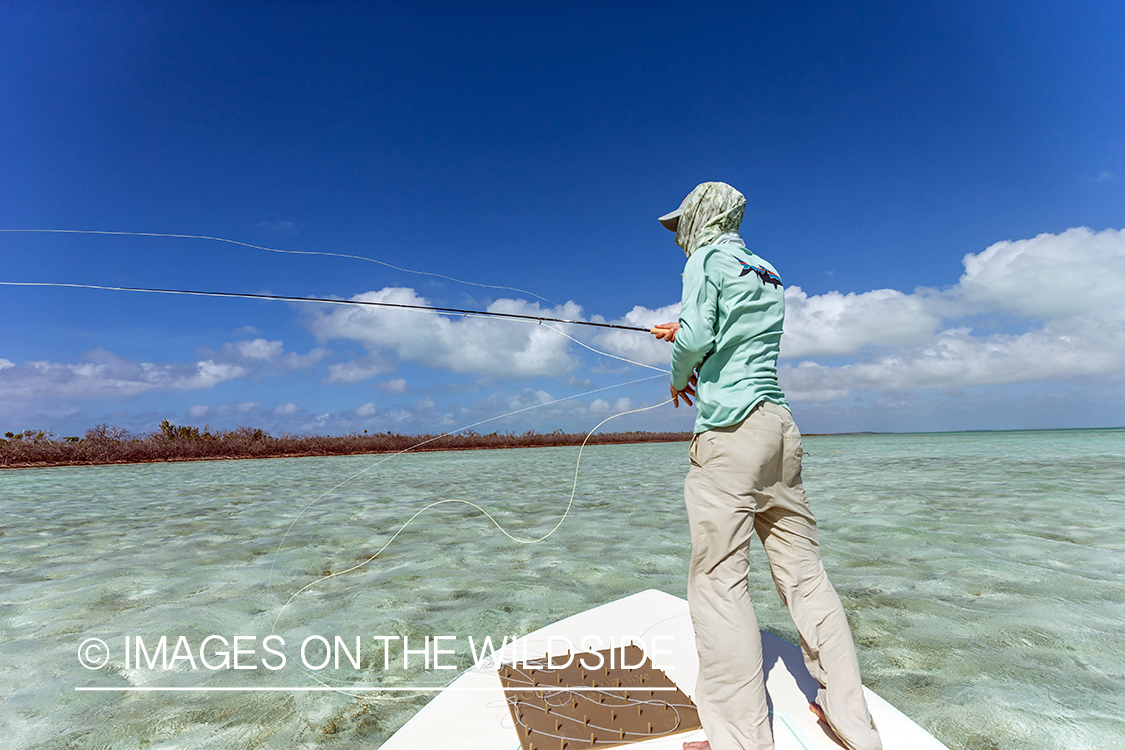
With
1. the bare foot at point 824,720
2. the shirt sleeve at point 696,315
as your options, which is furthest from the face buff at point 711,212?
the bare foot at point 824,720

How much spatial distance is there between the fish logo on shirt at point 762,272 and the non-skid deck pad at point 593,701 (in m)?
1.89

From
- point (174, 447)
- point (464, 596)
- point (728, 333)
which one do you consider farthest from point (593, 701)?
point (174, 447)

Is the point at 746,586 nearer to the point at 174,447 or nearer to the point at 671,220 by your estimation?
the point at 671,220

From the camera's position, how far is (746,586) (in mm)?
1864

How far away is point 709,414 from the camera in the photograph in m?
2.02

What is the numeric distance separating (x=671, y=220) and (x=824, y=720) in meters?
2.24

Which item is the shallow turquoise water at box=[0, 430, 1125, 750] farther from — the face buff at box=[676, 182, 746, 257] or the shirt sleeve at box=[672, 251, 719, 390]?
the face buff at box=[676, 182, 746, 257]

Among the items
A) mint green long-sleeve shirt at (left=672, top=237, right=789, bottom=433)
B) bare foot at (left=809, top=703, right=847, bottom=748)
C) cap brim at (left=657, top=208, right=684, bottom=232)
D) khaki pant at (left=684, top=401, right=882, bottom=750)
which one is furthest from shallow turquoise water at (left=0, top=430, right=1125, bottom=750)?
cap brim at (left=657, top=208, right=684, bottom=232)

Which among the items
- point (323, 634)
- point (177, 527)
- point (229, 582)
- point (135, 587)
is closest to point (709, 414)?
point (323, 634)

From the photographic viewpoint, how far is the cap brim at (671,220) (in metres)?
2.37

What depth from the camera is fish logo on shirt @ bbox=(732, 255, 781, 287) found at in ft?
6.61

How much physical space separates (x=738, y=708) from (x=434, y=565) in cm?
379

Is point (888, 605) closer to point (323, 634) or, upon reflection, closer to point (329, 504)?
point (323, 634)

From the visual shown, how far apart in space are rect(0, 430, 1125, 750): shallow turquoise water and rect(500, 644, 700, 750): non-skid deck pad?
61cm
